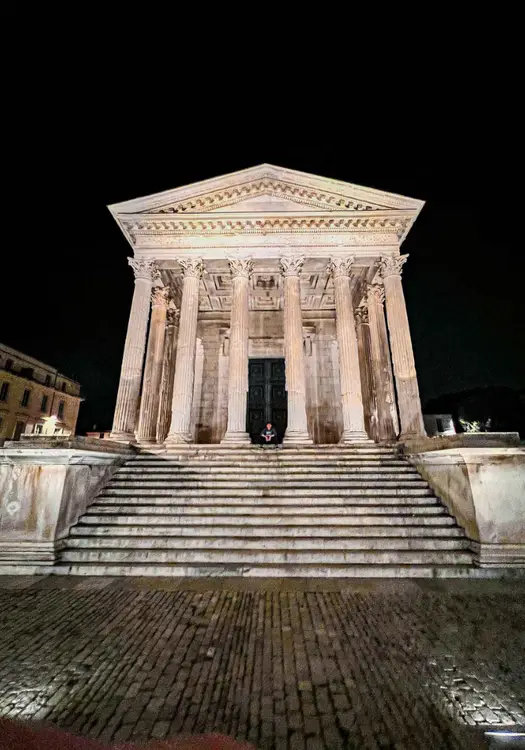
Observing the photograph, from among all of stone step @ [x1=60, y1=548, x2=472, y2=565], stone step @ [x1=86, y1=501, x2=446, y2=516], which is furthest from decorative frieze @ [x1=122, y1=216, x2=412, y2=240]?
stone step @ [x1=60, y1=548, x2=472, y2=565]

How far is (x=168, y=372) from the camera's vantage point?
49.0 feet

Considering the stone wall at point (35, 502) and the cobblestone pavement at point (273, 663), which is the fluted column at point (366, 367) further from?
the stone wall at point (35, 502)

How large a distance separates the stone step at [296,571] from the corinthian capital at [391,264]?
10.0 metres

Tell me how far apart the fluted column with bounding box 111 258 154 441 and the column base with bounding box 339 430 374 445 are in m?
A: 7.00

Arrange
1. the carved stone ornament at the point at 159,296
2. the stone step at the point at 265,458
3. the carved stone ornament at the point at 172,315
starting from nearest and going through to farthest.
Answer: the stone step at the point at 265,458 < the carved stone ornament at the point at 159,296 < the carved stone ornament at the point at 172,315

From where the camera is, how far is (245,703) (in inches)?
88.3

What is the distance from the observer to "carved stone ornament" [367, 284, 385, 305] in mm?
13836

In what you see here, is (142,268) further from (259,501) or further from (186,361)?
(259,501)

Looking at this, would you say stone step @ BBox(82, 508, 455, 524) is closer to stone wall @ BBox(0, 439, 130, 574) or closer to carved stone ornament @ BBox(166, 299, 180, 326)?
stone wall @ BBox(0, 439, 130, 574)

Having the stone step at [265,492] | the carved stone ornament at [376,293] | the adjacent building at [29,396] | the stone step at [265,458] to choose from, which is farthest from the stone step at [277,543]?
the adjacent building at [29,396]

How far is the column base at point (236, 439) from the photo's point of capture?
1030 centimetres

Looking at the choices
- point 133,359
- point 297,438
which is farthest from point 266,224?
point 297,438

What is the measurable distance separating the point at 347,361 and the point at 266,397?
5772 mm

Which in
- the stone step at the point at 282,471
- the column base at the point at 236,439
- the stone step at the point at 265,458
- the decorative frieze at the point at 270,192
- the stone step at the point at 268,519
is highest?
the decorative frieze at the point at 270,192
